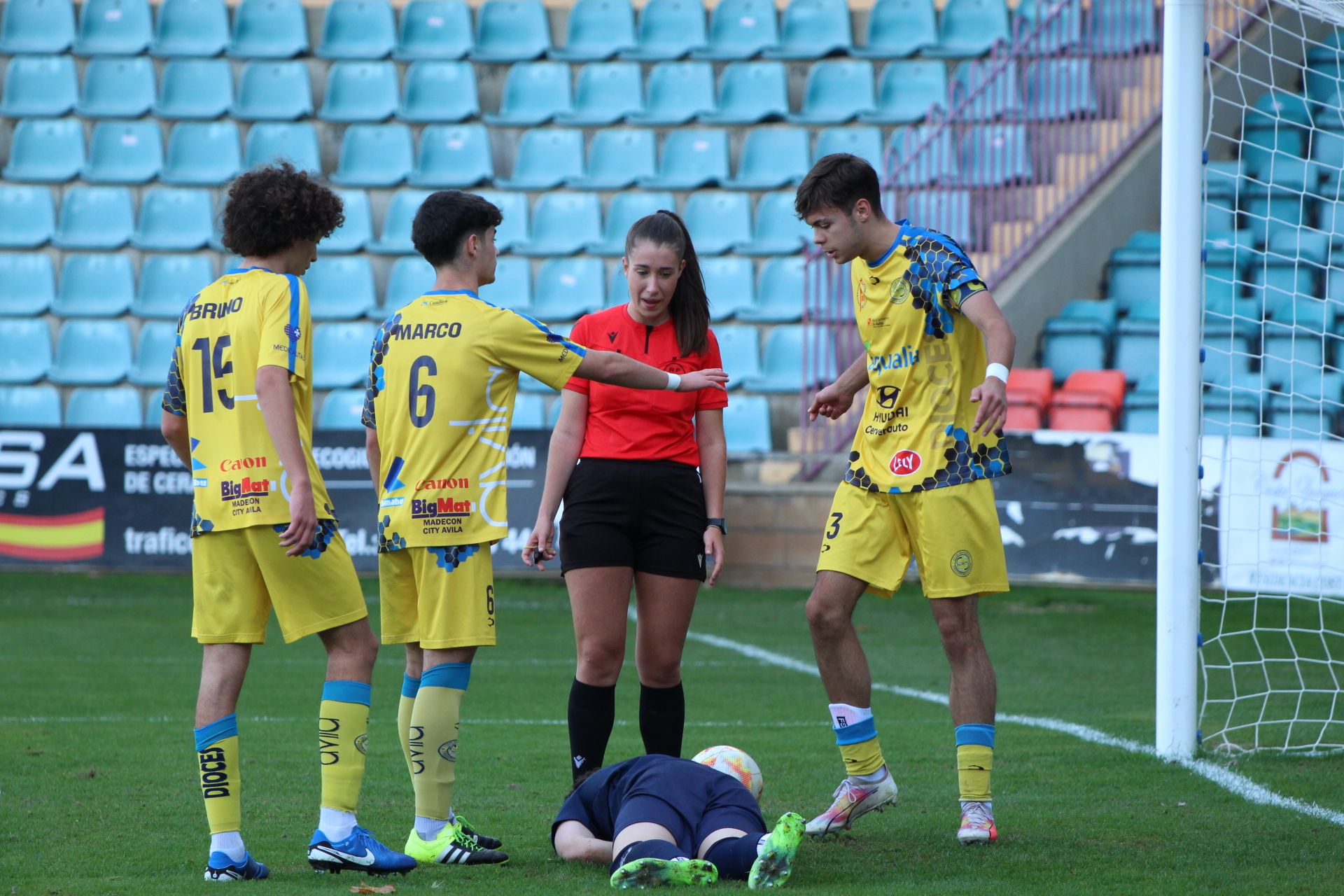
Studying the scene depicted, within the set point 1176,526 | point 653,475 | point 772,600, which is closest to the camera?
point 653,475

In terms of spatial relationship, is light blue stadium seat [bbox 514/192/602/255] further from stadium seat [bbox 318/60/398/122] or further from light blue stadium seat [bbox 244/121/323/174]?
light blue stadium seat [bbox 244/121/323/174]

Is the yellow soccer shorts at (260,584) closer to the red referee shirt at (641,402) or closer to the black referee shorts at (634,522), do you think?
the black referee shorts at (634,522)

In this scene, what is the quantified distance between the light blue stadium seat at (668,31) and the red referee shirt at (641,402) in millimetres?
12133

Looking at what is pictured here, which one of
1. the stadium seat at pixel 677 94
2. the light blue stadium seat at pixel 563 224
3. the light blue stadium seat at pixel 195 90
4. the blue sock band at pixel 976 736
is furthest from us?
the light blue stadium seat at pixel 195 90

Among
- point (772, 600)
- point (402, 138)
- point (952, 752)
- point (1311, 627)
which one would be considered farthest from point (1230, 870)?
point (402, 138)

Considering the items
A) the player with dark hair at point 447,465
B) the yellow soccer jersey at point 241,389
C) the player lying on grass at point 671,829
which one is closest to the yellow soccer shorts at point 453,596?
the player with dark hair at point 447,465

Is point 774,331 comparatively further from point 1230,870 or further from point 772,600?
point 1230,870

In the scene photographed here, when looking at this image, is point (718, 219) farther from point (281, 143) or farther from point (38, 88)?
point (38, 88)

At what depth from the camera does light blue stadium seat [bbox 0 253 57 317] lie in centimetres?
1465

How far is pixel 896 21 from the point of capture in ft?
53.6

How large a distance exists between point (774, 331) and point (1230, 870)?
32.8 ft

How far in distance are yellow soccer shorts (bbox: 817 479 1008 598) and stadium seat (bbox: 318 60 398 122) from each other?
1252cm

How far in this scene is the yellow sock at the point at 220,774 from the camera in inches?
158

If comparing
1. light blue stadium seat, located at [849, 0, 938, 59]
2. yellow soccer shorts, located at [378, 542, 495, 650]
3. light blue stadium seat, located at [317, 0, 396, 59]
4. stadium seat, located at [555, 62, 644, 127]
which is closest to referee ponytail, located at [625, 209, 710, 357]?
yellow soccer shorts, located at [378, 542, 495, 650]
